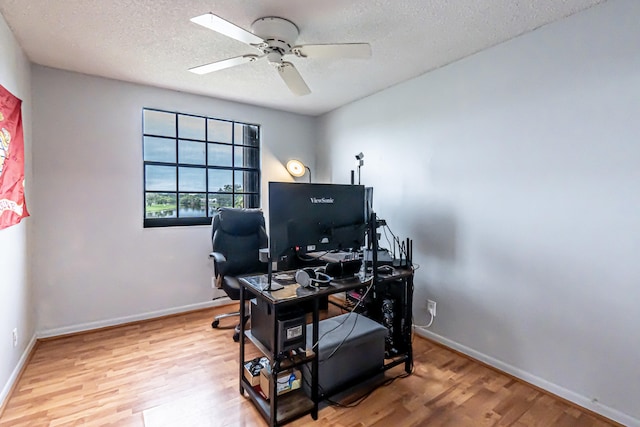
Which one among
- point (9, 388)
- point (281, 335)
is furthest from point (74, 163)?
point (281, 335)

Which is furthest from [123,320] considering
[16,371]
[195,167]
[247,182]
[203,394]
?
[247,182]

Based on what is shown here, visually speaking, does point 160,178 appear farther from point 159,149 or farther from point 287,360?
point 287,360

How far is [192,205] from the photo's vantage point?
3.42 metres

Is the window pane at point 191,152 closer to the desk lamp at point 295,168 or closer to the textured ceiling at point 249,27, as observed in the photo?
the textured ceiling at point 249,27

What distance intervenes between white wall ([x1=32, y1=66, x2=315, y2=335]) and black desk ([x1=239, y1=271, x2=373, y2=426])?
1719 mm

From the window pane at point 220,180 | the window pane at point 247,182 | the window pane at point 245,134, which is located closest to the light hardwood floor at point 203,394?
the window pane at point 220,180

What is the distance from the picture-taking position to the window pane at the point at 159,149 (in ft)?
10.4

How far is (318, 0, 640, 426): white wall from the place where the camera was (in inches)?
66.9

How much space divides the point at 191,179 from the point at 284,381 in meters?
2.50

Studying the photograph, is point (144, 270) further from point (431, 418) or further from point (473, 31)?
point (473, 31)

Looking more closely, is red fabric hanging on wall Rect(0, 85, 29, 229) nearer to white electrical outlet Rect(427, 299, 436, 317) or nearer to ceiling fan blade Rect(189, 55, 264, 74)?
ceiling fan blade Rect(189, 55, 264, 74)

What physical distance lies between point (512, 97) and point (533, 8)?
548 millimetres

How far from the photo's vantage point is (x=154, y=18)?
1.89 meters

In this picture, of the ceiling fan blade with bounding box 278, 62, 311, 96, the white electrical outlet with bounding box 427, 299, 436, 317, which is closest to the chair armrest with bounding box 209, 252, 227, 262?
the ceiling fan blade with bounding box 278, 62, 311, 96
